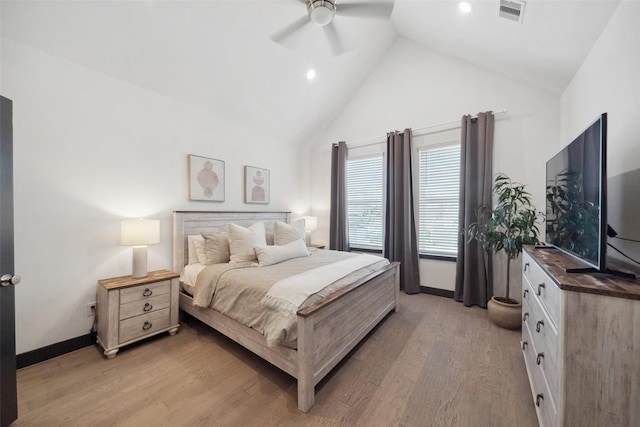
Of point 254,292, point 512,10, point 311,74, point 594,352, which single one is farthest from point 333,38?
point 594,352

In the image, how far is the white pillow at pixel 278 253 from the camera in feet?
8.45

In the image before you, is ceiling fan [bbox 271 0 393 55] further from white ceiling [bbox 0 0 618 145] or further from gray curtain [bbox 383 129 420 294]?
gray curtain [bbox 383 129 420 294]

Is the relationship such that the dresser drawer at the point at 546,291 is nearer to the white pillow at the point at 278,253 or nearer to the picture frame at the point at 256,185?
the white pillow at the point at 278,253

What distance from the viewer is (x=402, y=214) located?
385cm

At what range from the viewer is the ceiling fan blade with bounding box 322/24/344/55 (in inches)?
88.4

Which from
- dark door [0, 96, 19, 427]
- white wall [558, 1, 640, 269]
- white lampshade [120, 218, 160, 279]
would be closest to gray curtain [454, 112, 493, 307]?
white wall [558, 1, 640, 269]

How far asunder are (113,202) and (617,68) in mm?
4361

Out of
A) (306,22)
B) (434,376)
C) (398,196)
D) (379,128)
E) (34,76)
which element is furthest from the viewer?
(379,128)

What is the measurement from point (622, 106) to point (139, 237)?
396 cm

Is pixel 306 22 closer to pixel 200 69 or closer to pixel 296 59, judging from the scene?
pixel 296 59

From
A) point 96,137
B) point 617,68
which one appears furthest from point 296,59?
point 617,68

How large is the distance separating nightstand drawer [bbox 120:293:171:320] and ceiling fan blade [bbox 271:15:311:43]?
2836mm

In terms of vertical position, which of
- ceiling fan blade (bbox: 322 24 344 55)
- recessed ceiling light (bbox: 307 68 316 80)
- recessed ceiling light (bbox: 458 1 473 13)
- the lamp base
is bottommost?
the lamp base

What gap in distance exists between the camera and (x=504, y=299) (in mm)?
2805
